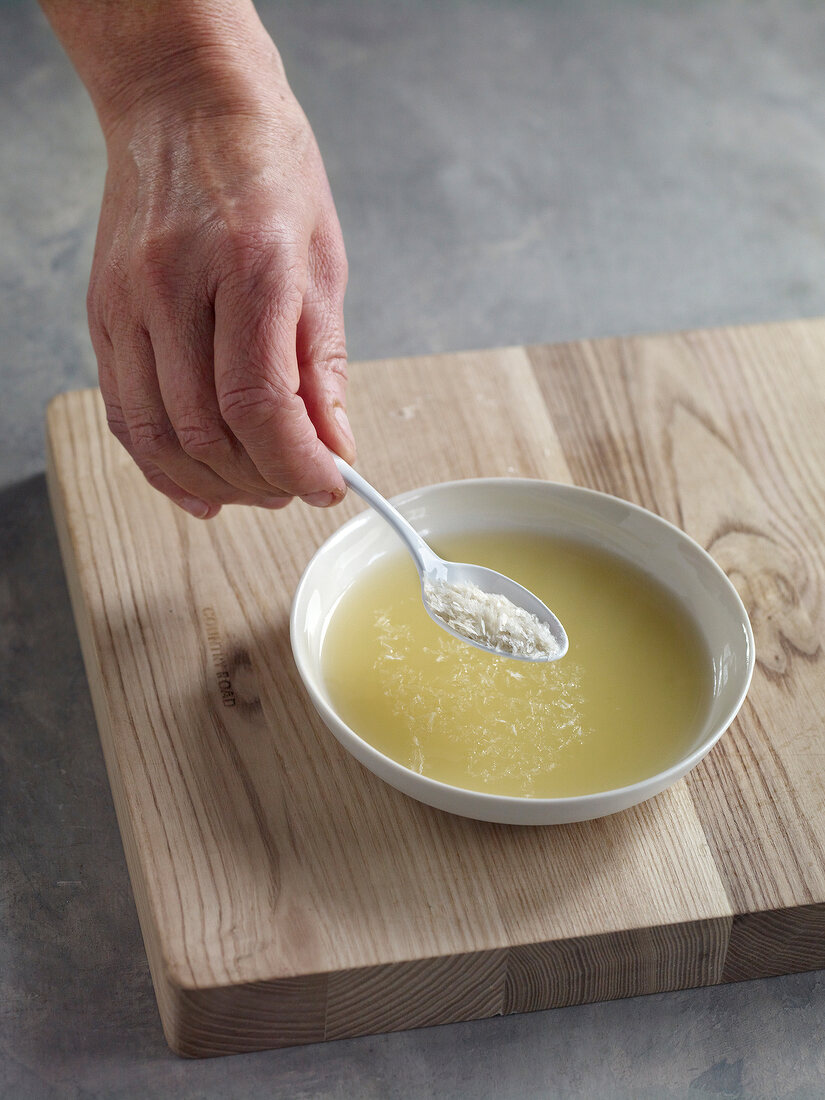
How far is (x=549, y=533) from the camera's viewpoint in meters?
0.93

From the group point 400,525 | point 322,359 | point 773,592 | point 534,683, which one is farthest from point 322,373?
point 773,592

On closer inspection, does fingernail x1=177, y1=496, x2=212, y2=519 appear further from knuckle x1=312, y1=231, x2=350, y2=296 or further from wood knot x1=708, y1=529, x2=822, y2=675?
wood knot x1=708, y1=529, x2=822, y2=675

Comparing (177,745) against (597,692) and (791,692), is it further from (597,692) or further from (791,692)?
(791,692)

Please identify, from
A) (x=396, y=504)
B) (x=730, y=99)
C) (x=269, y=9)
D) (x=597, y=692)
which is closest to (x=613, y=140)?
(x=730, y=99)

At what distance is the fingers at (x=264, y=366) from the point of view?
769mm

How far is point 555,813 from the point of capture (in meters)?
0.72

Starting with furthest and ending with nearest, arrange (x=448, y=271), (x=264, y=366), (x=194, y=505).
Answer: (x=448, y=271) → (x=194, y=505) → (x=264, y=366)

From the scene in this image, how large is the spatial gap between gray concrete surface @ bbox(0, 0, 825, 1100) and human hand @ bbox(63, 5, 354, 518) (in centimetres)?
28

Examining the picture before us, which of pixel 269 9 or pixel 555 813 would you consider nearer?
→ pixel 555 813

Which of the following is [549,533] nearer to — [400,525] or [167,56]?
[400,525]

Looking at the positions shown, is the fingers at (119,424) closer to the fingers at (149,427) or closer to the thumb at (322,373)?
the fingers at (149,427)

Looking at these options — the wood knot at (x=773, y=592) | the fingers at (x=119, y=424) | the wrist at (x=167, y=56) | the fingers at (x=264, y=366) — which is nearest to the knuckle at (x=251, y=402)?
the fingers at (x=264, y=366)

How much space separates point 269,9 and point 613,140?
1.99ft

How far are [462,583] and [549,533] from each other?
0.35 feet
